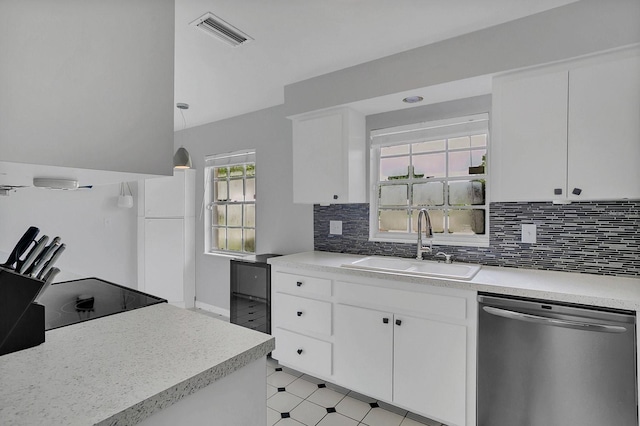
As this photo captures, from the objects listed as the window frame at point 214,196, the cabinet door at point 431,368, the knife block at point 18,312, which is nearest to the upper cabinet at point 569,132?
the cabinet door at point 431,368

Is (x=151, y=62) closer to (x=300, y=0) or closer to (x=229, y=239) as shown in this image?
(x=300, y=0)

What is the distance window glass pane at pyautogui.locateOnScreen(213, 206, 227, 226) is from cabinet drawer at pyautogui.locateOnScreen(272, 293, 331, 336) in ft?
5.95

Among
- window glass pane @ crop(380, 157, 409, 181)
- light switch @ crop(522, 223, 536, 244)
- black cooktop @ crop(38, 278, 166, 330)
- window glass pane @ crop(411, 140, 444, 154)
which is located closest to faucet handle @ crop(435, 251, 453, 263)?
light switch @ crop(522, 223, 536, 244)

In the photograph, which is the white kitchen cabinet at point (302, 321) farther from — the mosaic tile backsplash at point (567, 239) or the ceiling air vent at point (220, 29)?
the ceiling air vent at point (220, 29)

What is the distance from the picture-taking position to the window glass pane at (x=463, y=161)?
8.10 ft

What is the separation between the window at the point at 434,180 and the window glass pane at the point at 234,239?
72.6 inches

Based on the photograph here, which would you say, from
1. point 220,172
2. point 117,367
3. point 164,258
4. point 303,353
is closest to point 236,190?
point 220,172

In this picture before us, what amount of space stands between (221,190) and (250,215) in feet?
1.99

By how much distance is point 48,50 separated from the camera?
65 centimetres

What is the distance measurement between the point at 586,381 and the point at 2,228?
4.55 meters

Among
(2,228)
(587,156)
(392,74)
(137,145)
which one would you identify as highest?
(392,74)

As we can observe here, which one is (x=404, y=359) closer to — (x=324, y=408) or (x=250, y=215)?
(x=324, y=408)

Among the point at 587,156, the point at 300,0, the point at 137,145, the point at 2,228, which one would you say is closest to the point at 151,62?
the point at 137,145

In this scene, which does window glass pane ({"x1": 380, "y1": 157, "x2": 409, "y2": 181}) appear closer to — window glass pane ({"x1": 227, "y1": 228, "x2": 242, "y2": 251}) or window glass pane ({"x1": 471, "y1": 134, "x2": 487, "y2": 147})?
window glass pane ({"x1": 471, "y1": 134, "x2": 487, "y2": 147})
